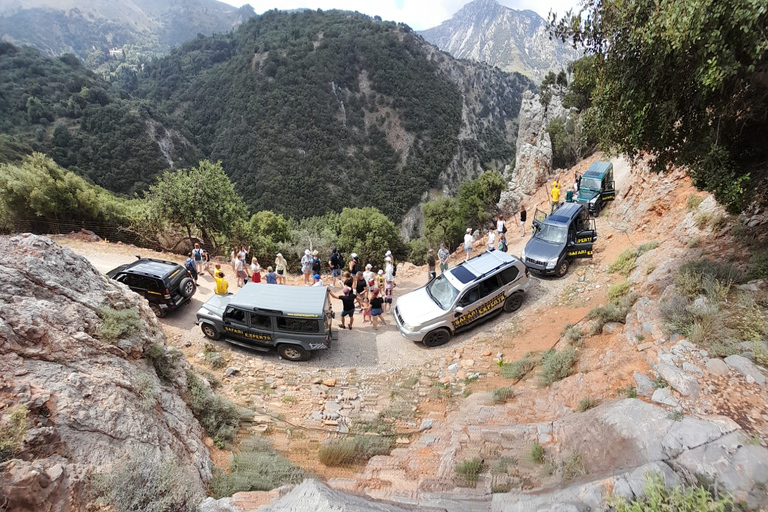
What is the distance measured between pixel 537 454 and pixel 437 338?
551 cm

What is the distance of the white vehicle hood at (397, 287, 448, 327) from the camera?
10.5 meters

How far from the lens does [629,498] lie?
11.6 ft

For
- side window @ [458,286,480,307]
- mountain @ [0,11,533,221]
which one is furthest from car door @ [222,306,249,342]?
mountain @ [0,11,533,221]

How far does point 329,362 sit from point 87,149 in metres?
62.4

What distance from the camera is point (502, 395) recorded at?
7.48m

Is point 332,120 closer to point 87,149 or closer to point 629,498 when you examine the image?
point 87,149

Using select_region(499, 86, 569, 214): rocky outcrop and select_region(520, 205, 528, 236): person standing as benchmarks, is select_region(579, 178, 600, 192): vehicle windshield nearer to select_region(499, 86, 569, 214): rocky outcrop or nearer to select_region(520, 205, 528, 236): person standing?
select_region(520, 205, 528, 236): person standing

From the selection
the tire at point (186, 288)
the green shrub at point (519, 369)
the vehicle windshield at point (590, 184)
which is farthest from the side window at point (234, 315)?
the vehicle windshield at point (590, 184)

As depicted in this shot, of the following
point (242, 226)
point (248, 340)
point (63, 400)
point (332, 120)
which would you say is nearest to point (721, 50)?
point (63, 400)

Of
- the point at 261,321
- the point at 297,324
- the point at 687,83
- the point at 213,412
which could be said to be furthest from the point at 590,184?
the point at 213,412

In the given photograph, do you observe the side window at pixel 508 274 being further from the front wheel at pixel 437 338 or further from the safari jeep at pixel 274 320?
the safari jeep at pixel 274 320

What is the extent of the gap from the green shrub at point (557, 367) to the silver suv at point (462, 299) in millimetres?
3060

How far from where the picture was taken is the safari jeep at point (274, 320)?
9922 mm

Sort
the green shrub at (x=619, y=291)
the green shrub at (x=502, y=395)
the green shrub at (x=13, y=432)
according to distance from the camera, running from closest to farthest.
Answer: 1. the green shrub at (x=13, y=432)
2. the green shrub at (x=502, y=395)
3. the green shrub at (x=619, y=291)
